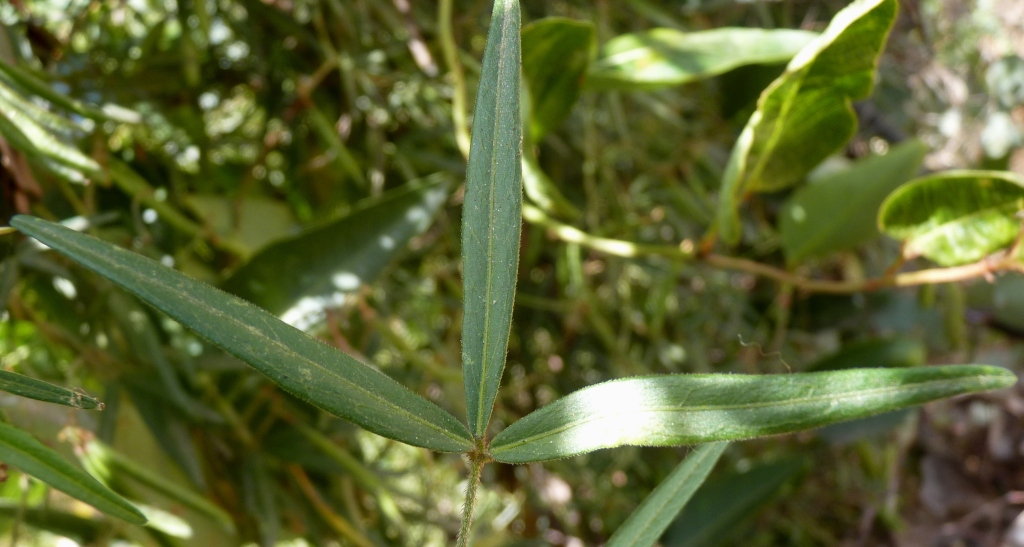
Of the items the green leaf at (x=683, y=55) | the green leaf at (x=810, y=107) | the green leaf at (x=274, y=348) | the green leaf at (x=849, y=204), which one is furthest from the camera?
the green leaf at (x=849, y=204)

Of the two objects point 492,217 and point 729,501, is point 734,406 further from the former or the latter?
point 729,501

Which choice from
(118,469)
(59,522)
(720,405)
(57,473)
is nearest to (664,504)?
(720,405)

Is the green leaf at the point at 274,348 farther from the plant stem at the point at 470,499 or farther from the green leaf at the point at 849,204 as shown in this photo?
the green leaf at the point at 849,204

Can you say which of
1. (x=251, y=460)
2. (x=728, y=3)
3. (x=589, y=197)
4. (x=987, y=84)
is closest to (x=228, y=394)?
(x=251, y=460)

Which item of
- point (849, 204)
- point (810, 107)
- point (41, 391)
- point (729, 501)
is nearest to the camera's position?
point (41, 391)

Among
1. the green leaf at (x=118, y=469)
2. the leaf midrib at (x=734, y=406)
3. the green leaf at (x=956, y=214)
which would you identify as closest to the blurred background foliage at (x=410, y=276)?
the green leaf at (x=118, y=469)

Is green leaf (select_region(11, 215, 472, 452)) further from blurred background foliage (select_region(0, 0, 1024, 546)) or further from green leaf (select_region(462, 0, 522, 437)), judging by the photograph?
blurred background foliage (select_region(0, 0, 1024, 546))

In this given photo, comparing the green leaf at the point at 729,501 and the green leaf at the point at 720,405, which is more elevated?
the green leaf at the point at 720,405
